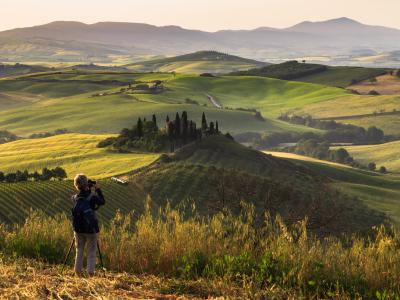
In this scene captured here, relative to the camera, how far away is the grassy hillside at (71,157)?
72.4m

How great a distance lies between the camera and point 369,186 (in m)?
90.8

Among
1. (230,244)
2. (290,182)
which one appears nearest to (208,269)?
(230,244)

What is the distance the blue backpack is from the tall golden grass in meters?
0.99

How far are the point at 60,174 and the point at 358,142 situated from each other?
125767 millimetres

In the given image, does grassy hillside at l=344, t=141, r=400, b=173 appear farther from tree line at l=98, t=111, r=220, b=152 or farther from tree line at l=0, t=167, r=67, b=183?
tree line at l=0, t=167, r=67, b=183

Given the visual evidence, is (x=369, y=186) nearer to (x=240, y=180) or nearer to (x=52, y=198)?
(x=240, y=180)

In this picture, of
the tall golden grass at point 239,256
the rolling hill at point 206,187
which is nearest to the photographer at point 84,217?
the tall golden grass at point 239,256

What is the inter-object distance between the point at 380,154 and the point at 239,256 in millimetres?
147001

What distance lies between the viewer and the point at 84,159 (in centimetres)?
8475

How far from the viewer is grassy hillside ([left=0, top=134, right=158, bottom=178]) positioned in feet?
237

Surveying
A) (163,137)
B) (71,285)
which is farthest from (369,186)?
(71,285)

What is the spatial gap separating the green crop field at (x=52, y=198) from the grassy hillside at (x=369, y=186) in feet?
97.7

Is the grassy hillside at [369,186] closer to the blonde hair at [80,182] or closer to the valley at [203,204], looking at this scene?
the valley at [203,204]

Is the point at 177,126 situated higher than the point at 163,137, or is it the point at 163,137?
the point at 177,126
